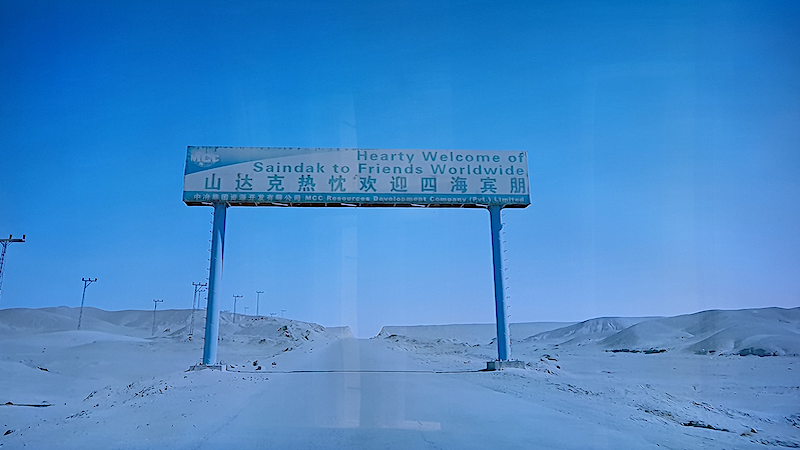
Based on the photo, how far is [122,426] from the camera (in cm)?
786

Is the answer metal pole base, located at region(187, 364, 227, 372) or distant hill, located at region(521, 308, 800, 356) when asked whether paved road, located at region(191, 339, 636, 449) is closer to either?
metal pole base, located at region(187, 364, 227, 372)

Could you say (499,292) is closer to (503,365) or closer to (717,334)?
(503,365)

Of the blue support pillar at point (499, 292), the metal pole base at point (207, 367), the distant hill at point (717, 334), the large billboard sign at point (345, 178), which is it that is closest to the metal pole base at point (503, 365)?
the blue support pillar at point (499, 292)

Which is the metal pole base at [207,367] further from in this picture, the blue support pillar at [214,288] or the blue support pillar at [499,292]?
the blue support pillar at [499,292]

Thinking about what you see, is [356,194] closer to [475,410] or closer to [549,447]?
[475,410]

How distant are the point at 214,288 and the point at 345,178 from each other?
204 inches

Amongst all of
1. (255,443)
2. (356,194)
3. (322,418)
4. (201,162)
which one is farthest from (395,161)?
(255,443)

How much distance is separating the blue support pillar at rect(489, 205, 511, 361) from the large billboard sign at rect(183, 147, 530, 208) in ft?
1.90

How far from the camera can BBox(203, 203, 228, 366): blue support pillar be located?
630 inches

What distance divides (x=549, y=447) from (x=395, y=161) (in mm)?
11646

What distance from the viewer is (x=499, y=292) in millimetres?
16781

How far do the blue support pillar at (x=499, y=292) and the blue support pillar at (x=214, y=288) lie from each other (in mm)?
8516

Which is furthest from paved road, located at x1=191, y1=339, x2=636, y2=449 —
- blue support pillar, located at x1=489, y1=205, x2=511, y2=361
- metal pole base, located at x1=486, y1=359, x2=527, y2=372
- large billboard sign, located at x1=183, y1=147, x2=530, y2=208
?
large billboard sign, located at x1=183, y1=147, x2=530, y2=208

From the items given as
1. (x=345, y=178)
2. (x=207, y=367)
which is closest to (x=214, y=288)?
(x=207, y=367)
